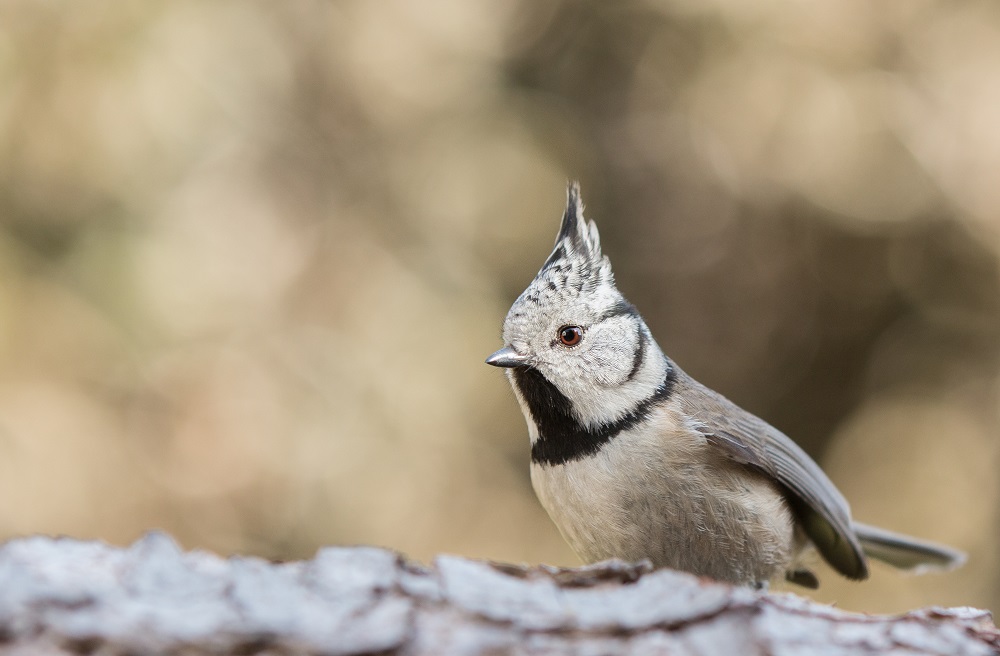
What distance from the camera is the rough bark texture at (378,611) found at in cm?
143

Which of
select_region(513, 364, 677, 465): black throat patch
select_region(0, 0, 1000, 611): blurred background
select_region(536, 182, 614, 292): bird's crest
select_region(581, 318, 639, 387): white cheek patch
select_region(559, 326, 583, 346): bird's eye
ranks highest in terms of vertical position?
select_region(0, 0, 1000, 611): blurred background

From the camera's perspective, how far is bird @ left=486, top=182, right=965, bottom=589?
2.57m

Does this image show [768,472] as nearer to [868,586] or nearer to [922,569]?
[922,569]

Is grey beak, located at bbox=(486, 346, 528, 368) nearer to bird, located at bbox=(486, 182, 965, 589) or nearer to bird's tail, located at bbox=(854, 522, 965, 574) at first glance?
bird, located at bbox=(486, 182, 965, 589)

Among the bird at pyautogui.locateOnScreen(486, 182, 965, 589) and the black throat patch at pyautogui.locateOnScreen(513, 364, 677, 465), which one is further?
the black throat patch at pyautogui.locateOnScreen(513, 364, 677, 465)

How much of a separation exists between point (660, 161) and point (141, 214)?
3021mm

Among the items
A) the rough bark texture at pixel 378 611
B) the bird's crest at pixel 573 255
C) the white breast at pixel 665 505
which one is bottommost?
the rough bark texture at pixel 378 611

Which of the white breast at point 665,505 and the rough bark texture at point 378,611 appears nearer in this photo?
the rough bark texture at point 378,611

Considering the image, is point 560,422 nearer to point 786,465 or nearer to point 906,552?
point 786,465

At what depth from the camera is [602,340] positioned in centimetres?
289

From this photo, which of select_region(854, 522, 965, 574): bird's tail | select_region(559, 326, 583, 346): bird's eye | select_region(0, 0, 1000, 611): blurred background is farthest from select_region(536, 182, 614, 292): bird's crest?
select_region(0, 0, 1000, 611): blurred background

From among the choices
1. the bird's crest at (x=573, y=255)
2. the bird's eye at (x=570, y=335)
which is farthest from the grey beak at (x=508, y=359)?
the bird's crest at (x=573, y=255)

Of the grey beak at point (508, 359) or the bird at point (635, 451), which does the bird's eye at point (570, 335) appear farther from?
the grey beak at point (508, 359)

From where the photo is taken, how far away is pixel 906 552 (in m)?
3.44
